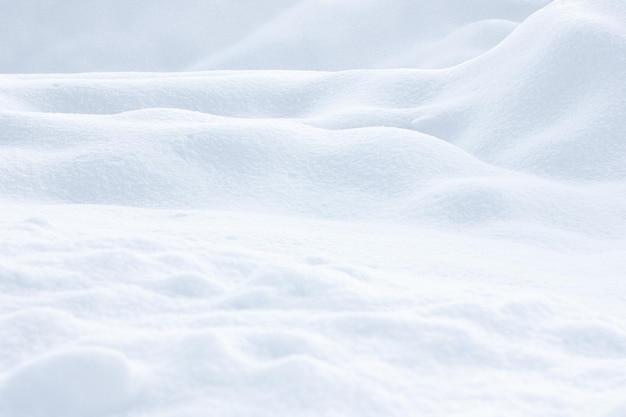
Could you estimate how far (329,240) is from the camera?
2.13 m

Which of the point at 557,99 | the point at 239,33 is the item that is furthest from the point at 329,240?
the point at 239,33

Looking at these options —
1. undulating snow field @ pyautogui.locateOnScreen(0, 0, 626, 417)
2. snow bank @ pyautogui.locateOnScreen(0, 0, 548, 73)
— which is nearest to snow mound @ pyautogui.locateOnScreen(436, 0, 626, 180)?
undulating snow field @ pyautogui.locateOnScreen(0, 0, 626, 417)

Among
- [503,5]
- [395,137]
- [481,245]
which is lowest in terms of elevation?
[481,245]

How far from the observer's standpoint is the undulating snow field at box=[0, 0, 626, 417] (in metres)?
1.26

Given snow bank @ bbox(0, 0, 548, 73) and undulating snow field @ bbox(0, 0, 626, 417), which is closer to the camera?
undulating snow field @ bbox(0, 0, 626, 417)

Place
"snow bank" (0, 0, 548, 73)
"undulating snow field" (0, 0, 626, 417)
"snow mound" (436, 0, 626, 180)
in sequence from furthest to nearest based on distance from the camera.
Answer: "snow bank" (0, 0, 548, 73)
"snow mound" (436, 0, 626, 180)
"undulating snow field" (0, 0, 626, 417)

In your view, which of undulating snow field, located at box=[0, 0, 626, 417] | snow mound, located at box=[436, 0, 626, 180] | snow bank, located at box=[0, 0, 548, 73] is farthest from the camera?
snow bank, located at box=[0, 0, 548, 73]

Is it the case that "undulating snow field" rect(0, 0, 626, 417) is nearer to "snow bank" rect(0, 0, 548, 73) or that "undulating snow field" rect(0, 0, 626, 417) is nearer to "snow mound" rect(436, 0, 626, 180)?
"snow mound" rect(436, 0, 626, 180)

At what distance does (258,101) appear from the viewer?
4012 millimetres

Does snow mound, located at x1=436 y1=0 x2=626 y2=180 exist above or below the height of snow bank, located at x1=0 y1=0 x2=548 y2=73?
below

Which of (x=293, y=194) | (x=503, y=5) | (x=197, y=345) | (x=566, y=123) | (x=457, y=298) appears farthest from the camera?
(x=503, y=5)

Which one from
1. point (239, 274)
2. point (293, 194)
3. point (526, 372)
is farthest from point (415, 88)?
point (526, 372)

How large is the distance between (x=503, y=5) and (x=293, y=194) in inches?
242

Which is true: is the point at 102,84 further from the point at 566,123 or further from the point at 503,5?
the point at 503,5
